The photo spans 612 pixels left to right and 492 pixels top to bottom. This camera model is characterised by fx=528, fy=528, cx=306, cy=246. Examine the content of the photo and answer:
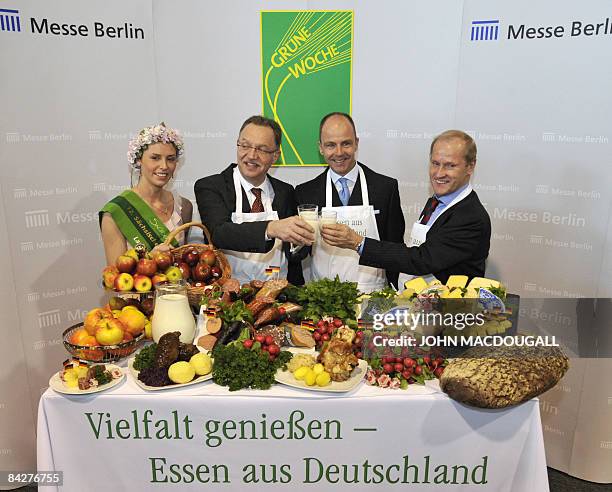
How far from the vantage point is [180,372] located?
1.92 meters

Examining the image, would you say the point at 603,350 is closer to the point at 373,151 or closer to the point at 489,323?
the point at 489,323

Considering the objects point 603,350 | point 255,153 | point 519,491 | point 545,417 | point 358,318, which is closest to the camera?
point 519,491

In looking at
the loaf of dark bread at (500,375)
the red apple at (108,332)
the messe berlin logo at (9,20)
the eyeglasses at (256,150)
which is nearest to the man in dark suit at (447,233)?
the eyeglasses at (256,150)

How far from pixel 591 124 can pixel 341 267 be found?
179 centimetres

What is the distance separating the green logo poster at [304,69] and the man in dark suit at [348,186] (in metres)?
0.68

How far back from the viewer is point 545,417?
3623 mm

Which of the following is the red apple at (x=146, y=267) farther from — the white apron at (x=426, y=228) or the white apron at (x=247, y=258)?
the white apron at (x=426, y=228)

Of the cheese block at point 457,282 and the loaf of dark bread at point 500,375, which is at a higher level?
the cheese block at point 457,282

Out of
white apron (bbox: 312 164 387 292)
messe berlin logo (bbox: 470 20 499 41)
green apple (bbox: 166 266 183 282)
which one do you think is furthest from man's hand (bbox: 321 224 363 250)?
messe berlin logo (bbox: 470 20 499 41)

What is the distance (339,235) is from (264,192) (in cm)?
77

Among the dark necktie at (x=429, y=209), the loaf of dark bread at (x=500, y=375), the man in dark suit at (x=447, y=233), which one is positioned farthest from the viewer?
the dark necktie at (x=429, y=209)

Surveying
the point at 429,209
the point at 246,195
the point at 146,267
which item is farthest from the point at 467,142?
the point at 146,267

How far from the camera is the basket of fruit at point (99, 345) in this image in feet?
6.70

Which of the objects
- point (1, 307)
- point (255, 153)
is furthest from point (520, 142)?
point (1, 307)
